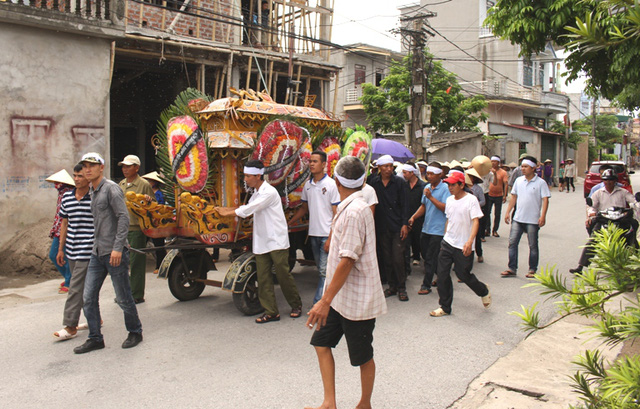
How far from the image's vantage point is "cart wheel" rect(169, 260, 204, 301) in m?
6.50

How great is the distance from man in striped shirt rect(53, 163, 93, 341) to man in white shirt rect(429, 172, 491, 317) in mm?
3792

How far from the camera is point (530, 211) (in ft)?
26.2

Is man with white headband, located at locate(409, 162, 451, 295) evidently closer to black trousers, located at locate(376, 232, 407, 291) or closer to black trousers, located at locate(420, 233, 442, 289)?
black trousers, located at locate(420, 233, 442, 289)

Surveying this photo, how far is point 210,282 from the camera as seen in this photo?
644cm

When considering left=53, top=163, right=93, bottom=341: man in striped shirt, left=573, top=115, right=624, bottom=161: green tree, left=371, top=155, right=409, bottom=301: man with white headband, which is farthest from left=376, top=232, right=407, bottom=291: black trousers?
left=573, top=115, right=624, bottom=161: green tree

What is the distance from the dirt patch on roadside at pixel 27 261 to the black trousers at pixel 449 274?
6.15 m

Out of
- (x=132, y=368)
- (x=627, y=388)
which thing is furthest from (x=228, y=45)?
(x=627, y=388)

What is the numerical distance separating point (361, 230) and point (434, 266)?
3.89m

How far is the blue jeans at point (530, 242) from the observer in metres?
7.97

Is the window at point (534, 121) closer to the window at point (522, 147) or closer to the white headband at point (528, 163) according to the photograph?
the window at point (522, 147)

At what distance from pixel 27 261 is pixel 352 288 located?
23.2 ft

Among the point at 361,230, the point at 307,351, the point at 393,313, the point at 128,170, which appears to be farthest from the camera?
the point at 128,170

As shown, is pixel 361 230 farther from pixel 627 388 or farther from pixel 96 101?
pixel 96 101

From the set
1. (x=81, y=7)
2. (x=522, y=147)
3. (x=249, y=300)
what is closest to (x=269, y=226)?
(x=249, y=300)
